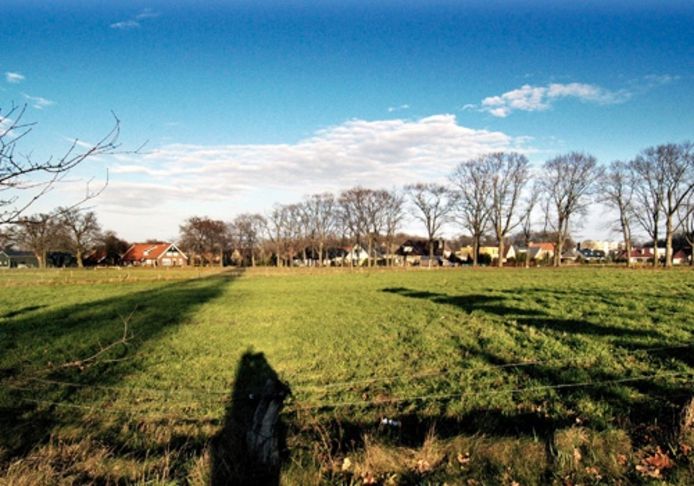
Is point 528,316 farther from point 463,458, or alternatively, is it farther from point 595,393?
point 463,458

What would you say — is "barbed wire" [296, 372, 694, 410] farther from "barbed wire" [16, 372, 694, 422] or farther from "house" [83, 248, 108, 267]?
"house" [83, 248, 108, 267]

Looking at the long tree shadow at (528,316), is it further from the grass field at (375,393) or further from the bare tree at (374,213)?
the bare tree at (374,213)

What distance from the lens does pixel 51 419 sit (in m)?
7.39

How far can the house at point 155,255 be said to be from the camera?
103 m

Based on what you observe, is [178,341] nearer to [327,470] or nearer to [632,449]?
[327,470]

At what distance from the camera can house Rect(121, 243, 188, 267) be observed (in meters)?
103

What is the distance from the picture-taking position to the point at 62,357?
37.0 feet

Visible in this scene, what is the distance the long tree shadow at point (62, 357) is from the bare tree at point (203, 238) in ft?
260

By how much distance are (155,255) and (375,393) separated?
10713cm

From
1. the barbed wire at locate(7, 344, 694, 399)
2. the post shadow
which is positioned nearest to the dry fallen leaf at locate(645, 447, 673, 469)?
the post shadow

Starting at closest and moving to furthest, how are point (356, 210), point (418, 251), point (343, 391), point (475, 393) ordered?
A: point (475, 393), point (343, 391), point (356, 210), point (418, 251)

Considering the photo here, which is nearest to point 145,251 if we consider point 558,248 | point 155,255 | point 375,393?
point 155,255

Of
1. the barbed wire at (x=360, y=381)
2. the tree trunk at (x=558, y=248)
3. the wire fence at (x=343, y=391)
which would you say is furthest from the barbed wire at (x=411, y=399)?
the tree trunk at (x=558, y=248)

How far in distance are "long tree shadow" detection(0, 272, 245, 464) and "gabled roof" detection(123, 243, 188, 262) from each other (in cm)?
8816
